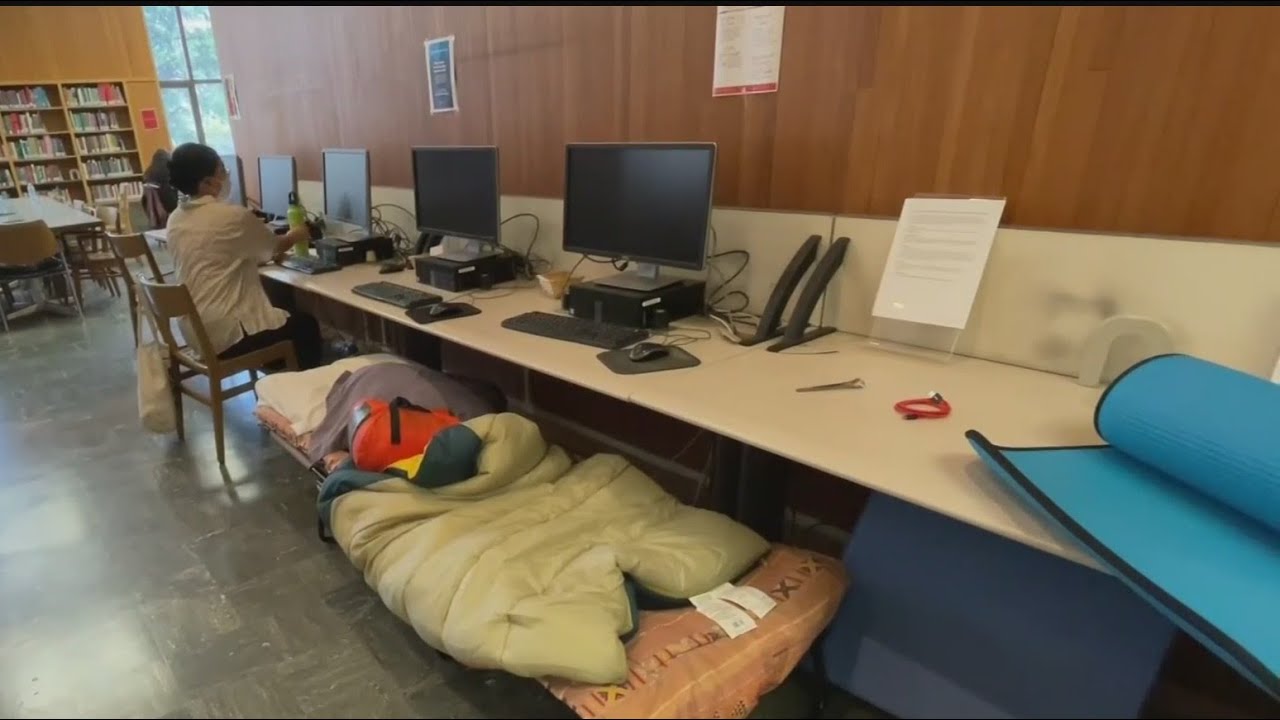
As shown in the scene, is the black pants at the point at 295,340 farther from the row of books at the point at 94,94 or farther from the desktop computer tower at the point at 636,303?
the row of books at the point at 94,94

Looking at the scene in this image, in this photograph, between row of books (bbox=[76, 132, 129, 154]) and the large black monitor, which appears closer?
the large black monitor

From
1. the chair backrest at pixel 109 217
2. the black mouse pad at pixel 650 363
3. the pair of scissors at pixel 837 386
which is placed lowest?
the chair backrest at pixel 109 217

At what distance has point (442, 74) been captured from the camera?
2.94 meters

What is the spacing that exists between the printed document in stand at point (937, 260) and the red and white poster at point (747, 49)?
0.59 m

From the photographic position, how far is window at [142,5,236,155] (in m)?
7.43

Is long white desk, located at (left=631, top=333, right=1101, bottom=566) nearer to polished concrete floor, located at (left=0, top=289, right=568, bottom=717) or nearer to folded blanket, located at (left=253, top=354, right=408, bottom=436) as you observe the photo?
polished concrete floor, located at (left=0, top=289, right=568, bottom=717)

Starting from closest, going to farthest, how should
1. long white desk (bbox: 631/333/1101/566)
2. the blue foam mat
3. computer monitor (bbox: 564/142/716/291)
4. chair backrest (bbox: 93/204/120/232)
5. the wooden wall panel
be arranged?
the blue foam mat, long white desk (bbox: 631/333/1101/566), computer monitor (bbox: 564/142/716/291), chair backrest (bbox: 93/204/120/232), the wooden wall panel

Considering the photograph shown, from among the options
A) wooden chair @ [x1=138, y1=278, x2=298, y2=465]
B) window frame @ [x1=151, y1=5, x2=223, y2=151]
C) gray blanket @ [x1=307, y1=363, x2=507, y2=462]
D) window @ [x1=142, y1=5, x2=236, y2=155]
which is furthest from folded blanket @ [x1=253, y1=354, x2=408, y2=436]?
window frame @ [x1=151, y1=5, x2=223, y2=151]

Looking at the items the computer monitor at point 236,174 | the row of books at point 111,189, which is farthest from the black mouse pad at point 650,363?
the row of books at point 111,189

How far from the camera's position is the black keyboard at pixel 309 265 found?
289 cm

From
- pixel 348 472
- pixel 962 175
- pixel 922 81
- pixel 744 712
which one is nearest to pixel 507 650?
pixel 744 712

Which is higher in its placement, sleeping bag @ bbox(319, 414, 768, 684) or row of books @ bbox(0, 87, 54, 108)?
row of books @ bbox(0, 87, 54, 108)

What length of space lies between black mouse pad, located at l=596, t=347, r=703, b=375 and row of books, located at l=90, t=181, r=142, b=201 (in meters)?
8.24

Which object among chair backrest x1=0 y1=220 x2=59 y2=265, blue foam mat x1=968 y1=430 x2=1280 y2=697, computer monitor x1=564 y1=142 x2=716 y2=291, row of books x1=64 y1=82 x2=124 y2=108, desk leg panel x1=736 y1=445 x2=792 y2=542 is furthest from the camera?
row of books x1=64 y1=82 x2=124 y2=108
